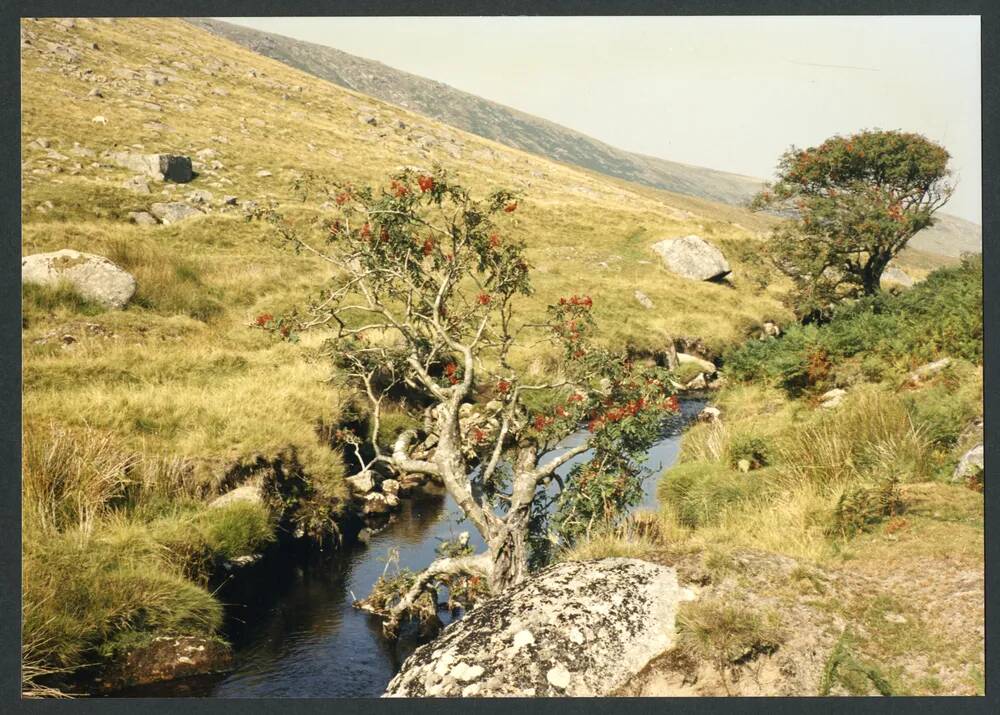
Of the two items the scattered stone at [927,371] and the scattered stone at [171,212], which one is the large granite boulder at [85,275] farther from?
the scattered stone at [927,371]

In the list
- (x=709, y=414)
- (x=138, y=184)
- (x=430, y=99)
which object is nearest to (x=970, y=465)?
(x=709, y=414)

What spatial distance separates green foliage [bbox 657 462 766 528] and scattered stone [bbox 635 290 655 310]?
18.3m

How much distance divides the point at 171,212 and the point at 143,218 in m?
1.62

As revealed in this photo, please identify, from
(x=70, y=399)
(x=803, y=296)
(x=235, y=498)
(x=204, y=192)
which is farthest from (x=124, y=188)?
(x=803, y=296)

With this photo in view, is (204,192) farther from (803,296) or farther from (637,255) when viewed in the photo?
(803,296)

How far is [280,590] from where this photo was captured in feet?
34.9

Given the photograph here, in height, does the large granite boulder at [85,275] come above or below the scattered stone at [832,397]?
below

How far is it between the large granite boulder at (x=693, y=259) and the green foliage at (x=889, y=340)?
55.6 ft

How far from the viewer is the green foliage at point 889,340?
45.0 feet

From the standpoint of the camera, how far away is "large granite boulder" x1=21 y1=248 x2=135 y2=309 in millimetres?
17688

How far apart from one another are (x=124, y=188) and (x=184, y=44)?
34258 millimetres

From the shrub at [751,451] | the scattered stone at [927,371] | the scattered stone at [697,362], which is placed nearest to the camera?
the shrub at [751,451]

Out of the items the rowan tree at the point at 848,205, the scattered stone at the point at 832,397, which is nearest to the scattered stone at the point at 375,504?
the scattered stone at the point at 832,397

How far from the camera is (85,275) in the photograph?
59.5 ft
